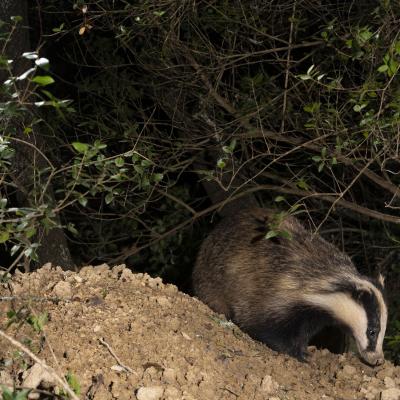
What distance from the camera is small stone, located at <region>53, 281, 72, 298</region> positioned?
4.25 metres

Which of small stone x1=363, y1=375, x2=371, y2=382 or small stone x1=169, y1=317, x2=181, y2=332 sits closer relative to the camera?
small stone x1=169, y1=317, x2=181, y2=332

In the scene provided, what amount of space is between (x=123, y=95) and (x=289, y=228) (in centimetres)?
216

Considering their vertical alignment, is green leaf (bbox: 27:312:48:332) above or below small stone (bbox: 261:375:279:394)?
above

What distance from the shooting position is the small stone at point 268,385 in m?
3.96

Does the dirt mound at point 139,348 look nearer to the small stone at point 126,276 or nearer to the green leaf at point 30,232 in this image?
the small stone at point 126,276

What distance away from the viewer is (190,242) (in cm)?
786

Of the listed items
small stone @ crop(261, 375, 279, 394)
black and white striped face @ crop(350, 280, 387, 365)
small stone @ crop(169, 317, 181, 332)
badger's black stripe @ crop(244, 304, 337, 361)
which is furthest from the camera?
badger's black stripe @ crop(244, 304, 337, 361)

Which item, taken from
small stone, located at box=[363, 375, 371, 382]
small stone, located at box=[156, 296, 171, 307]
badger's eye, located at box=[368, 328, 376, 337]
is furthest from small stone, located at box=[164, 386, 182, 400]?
badger's eye, located at box=[368, 328, 376, 337]

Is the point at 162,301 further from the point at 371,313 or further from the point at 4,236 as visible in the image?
the point at 371,313

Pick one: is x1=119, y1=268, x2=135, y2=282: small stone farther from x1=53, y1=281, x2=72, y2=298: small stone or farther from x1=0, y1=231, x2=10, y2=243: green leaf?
x1=0, y1=231, x2=10, y2=243: green leaf

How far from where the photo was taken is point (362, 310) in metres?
5.45

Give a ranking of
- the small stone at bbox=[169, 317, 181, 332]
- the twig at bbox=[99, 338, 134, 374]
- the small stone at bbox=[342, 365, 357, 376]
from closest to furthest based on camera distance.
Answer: the twig at bbox=[99, 338, 134, 374] < the small stone at bbox=[169, 317, 181, 332] < the small stone at bbox=[342, 365, 357, 376]

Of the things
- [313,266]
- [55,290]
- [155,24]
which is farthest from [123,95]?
[55,290]

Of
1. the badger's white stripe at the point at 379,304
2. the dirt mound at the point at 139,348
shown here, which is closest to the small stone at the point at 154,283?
the dirt mound at the point at 139,348
